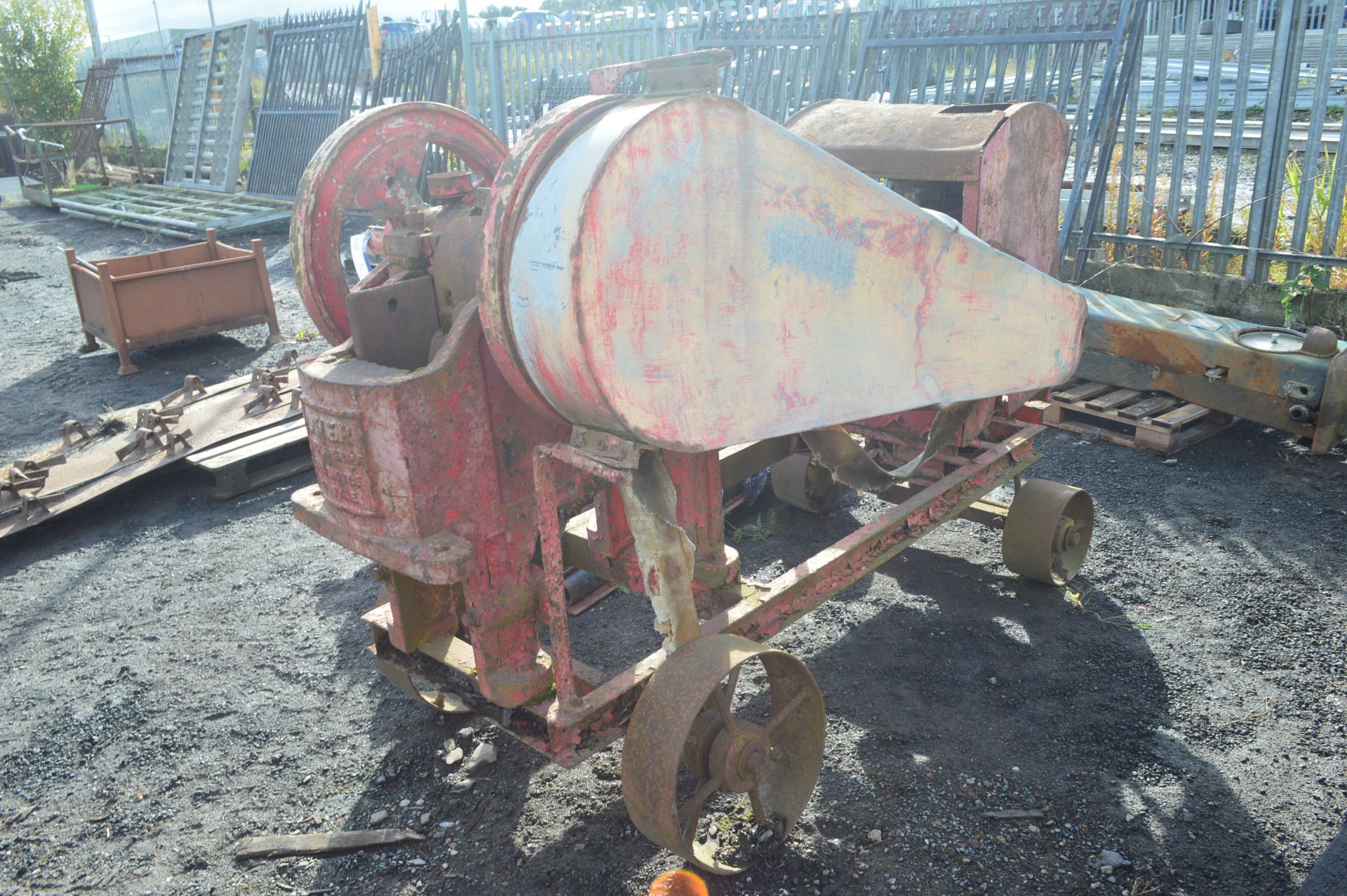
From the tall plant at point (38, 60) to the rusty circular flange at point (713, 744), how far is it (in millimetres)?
21870

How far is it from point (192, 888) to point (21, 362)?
6.58 metres

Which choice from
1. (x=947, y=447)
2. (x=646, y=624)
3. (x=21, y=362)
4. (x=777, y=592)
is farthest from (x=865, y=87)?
(x=21, y=362)

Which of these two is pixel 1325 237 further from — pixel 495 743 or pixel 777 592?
pixel 495 743

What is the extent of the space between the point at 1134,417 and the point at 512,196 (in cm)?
414

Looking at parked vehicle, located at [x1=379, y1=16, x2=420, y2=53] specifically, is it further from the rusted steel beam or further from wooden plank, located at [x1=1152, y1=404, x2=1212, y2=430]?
the rusted steel beam

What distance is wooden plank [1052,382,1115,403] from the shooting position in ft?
17.8

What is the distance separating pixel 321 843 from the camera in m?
2.75

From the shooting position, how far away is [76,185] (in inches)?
621

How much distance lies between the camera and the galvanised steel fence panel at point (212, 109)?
1398 centimetres

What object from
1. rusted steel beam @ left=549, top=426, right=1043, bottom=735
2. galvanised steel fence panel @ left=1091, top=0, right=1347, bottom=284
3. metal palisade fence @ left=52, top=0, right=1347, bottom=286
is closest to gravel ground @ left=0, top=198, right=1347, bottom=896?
rusted steel beam @ left=549, top=426, right=1043, bottom=735

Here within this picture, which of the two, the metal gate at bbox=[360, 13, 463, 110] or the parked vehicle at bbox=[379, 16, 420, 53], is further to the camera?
the parked vehicle at bbox=[379, 16, 420, 53]

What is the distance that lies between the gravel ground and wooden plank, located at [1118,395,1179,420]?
37 centimetres

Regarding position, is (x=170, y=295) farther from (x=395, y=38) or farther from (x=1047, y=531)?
(x=395, y=38)

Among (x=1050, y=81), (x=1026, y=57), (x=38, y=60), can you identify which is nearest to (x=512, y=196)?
(x=1050, y=81)
